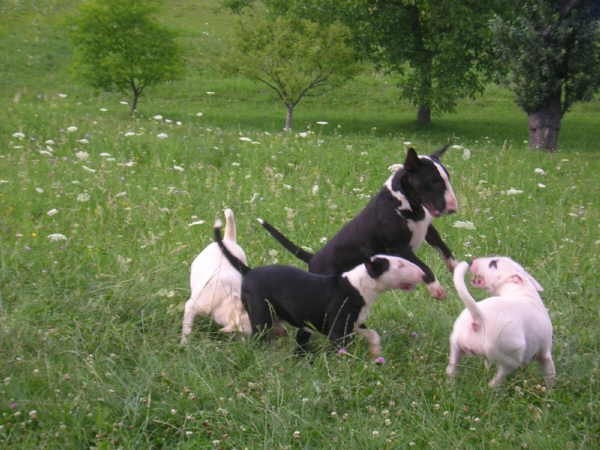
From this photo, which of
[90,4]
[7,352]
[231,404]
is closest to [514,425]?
[231,404]

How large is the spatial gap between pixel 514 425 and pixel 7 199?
6.12m

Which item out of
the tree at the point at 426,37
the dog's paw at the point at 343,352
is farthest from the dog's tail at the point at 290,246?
the tree at the point at 426,37

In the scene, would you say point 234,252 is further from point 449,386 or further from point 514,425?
point 514,425

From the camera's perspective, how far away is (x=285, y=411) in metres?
4.03

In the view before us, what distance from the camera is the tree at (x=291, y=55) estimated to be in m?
23.9

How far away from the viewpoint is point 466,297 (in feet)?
14.2

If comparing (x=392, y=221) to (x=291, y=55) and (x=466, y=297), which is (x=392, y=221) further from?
(x=291, y=55)

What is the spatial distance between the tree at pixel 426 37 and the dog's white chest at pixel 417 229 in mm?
17895

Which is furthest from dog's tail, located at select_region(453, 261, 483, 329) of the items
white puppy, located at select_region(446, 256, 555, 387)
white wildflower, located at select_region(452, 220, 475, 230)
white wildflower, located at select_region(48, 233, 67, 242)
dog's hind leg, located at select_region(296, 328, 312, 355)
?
white wildflower, located at select_region(48, 233, 67, 242)

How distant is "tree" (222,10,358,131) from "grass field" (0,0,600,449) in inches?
426

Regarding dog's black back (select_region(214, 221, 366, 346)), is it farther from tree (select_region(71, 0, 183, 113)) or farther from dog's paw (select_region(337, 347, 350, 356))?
tree (select_region(71, 0, 183, 113))

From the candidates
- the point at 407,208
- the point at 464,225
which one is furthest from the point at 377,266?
A: the point at 464,225

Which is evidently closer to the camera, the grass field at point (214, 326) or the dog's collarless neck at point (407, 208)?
the grass field at point (214, 326)

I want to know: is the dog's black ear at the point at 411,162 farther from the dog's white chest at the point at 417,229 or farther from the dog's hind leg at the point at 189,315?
the dog's hind leg at the point at 189,315
